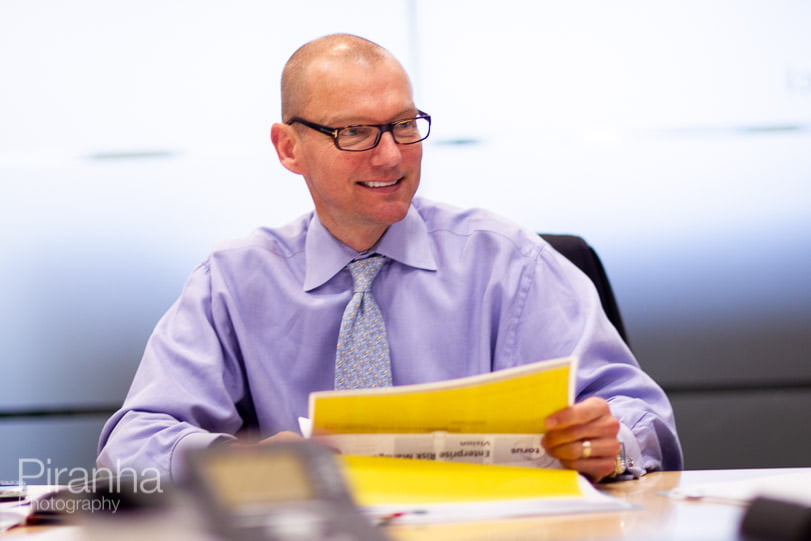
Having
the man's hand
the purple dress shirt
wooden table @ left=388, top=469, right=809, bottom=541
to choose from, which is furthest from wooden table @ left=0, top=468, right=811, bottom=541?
the purple dress shirt

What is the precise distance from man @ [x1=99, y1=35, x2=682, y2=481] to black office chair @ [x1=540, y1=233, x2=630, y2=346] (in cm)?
13

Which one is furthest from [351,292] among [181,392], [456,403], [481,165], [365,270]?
[481,165]

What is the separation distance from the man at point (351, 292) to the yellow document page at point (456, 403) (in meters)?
0.38

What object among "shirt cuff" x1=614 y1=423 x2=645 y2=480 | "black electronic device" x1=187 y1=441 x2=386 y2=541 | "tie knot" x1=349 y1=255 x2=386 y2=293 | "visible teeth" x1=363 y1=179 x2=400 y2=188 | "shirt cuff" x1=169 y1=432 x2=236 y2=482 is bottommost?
"shirt cuff" x1=614 y1=423 x2=645 y2=480

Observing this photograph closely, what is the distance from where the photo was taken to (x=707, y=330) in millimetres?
2541

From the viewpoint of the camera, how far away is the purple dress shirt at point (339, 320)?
1479mm

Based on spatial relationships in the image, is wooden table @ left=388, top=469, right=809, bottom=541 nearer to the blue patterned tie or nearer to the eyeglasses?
the blue patterned tie

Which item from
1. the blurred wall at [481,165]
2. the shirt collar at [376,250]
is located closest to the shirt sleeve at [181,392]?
the shirt collar at [376,250]

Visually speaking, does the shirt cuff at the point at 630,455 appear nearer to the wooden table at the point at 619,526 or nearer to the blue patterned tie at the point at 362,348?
the wooden table at the point at 619,526

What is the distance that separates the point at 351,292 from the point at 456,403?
0.56 m

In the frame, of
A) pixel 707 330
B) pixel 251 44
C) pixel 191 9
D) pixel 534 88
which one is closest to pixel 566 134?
pixel 534 88

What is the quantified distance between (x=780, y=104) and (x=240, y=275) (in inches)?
66.9

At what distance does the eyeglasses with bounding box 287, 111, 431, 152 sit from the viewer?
159cm

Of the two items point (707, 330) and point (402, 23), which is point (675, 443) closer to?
point (707, 330)
